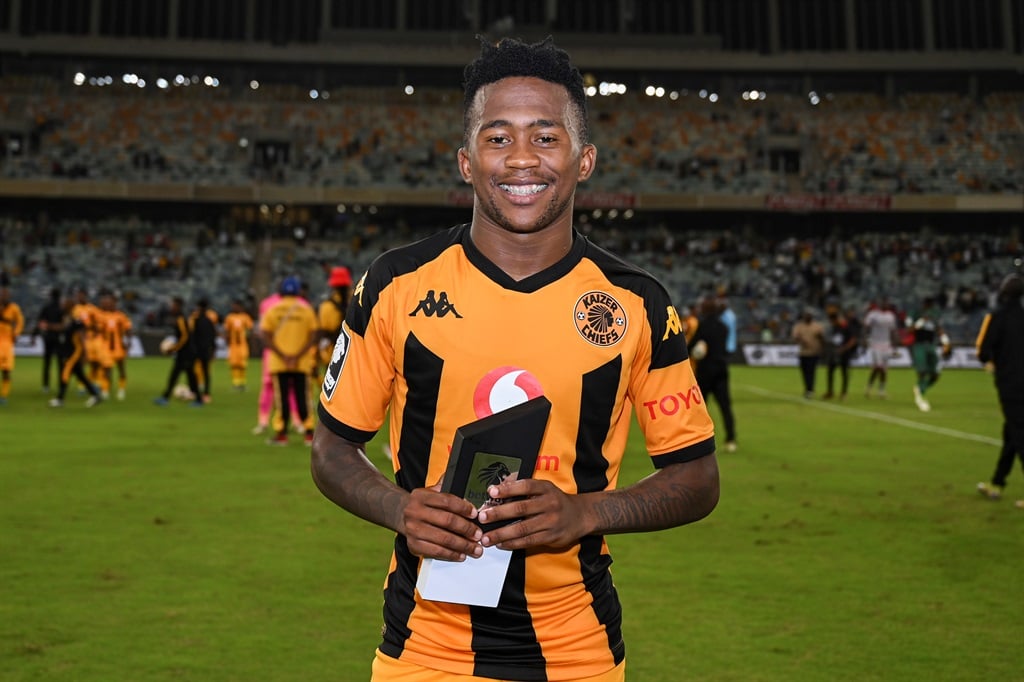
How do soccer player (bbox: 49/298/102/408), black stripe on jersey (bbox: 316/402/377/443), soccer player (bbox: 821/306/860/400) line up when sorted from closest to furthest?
black stripe on jersey (bbox: 316/402/377/443) → soccer player (bbox: 49/298/102/408) → soccer player (bbox: 821/306/860/400)

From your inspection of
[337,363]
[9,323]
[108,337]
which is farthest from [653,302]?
[108,337]

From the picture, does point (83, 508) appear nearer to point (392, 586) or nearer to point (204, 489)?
point (204, 489)

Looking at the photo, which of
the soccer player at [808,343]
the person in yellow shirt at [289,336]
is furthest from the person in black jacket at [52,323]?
the soccer player at [808,343]

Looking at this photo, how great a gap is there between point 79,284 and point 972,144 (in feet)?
135

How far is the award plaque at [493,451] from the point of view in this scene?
8.24 ft

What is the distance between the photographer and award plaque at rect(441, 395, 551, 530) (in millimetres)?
2512

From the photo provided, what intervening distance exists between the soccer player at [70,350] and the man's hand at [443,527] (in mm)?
21539

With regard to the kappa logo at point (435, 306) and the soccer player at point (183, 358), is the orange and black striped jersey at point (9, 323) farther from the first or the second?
the kappa logo at point (435, 306)

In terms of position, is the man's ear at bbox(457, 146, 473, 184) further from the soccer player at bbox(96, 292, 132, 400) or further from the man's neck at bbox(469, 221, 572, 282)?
the soccer player at bbox(96, 292, 132, 400)

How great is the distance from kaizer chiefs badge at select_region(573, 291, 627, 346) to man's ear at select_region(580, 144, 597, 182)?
0.32m

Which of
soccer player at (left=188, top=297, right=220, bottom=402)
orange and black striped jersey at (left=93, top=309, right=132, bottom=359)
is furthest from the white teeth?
orange and black striped jersey at (left=93, top=309, right=132, bottom=359)

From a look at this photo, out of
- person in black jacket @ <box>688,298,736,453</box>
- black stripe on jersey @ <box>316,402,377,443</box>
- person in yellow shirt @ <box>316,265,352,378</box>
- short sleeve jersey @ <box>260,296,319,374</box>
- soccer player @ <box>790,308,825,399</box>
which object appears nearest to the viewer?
black stripe on jersey @ <box>316,402,377,443</box>

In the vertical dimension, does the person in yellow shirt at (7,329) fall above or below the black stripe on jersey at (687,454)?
above

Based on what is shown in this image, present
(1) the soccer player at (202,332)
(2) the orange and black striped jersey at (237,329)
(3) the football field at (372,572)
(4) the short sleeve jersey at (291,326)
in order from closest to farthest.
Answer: (3) the football field at (372,572) → (4) the short sleeve jersey at (291,326) → (1) the soccer player at (202,332) → (2) the orange and black striped jersey at (237,329)
